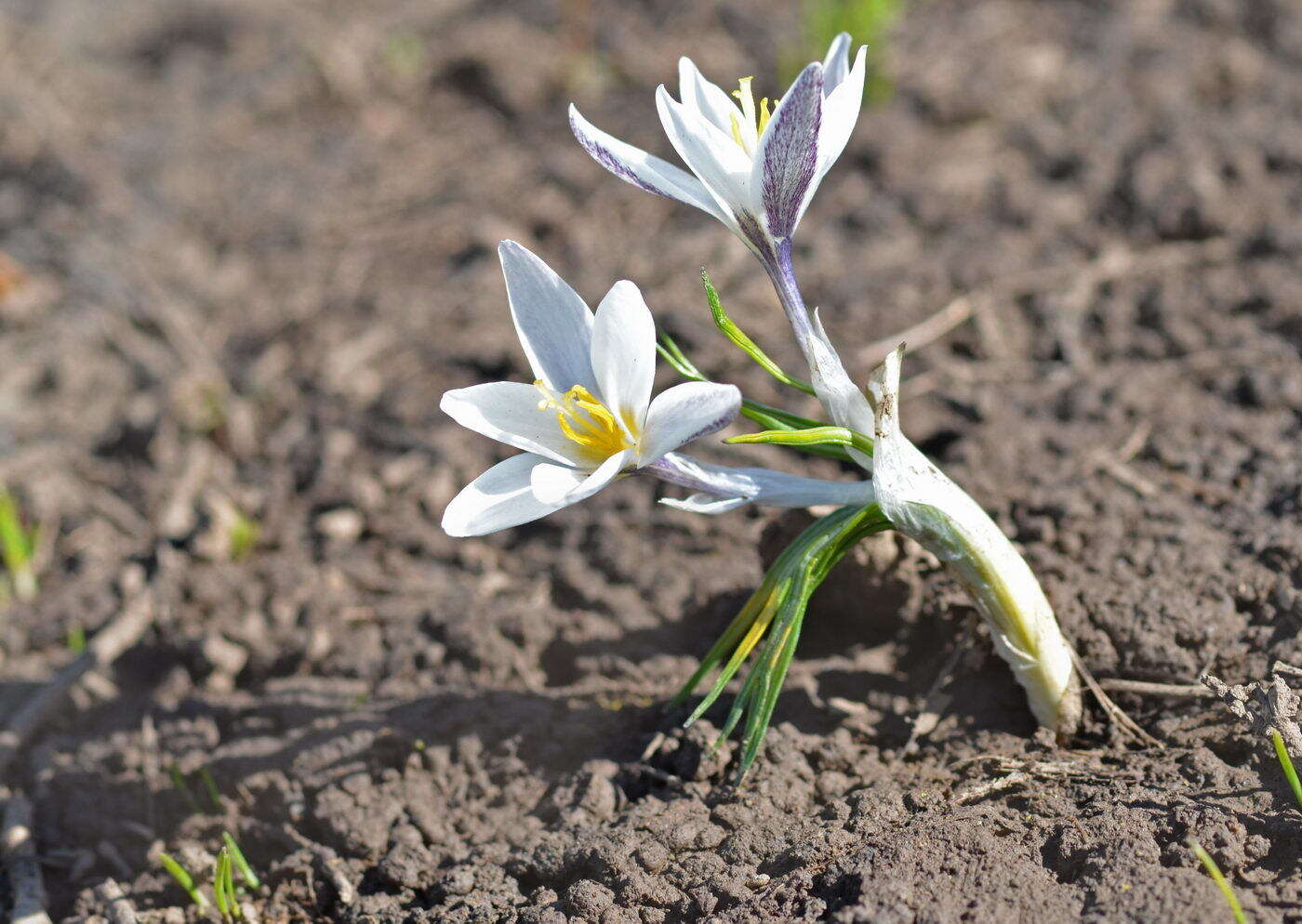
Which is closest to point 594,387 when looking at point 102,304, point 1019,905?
point 1019,905

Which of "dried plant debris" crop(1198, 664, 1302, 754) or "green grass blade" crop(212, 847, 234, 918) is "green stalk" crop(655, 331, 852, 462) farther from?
"green grass blade" crop(212, 847, 234, 918)

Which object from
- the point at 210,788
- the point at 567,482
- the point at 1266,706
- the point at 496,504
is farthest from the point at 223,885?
the point at 1266,706

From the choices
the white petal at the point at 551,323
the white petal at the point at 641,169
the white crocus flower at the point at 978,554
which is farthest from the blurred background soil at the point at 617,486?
the white petal at the point at 641,169

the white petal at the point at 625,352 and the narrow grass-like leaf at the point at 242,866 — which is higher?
the white petal at the point at 625,352

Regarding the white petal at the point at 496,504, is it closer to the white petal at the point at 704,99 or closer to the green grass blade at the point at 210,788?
the white petal at the point at 704,99

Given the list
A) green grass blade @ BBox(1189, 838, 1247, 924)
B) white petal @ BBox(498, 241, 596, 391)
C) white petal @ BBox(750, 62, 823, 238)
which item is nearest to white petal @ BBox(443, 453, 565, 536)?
white petal @ BBox(498, 241, 596, 391)

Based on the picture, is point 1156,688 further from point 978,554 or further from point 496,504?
point 496,504
